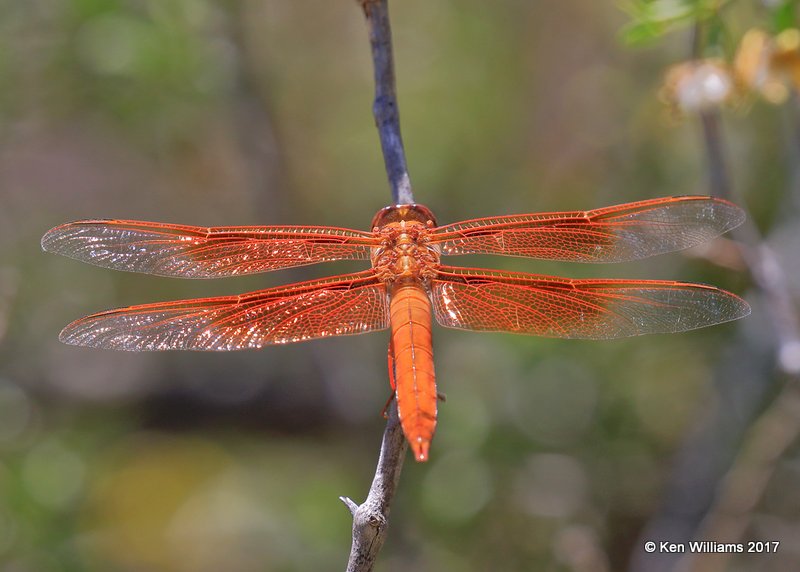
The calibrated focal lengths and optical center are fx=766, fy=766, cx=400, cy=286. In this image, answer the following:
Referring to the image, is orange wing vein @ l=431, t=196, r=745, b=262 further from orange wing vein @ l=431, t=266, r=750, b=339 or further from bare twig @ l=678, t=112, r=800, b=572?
bare twig @ l=678, t=112, r=800, b=572

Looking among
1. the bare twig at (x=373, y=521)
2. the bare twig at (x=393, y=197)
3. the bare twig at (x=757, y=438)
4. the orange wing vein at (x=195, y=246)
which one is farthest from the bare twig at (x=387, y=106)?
the bare twig at (x=757, y=438)

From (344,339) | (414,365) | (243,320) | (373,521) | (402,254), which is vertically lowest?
(373,521)

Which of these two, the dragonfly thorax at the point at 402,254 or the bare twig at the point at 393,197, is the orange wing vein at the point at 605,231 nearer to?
the dragonfly thorax at the point at 402,254

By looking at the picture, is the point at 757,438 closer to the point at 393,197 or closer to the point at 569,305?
the point at 569,305

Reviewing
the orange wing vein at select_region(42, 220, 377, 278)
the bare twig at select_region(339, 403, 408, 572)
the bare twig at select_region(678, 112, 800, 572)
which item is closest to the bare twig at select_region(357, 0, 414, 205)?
the orange wing vein at select_region(42, 220, 377, 278)

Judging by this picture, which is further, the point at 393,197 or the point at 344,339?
the point at 344,339

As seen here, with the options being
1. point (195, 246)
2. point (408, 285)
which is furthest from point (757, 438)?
point (195, 246)
